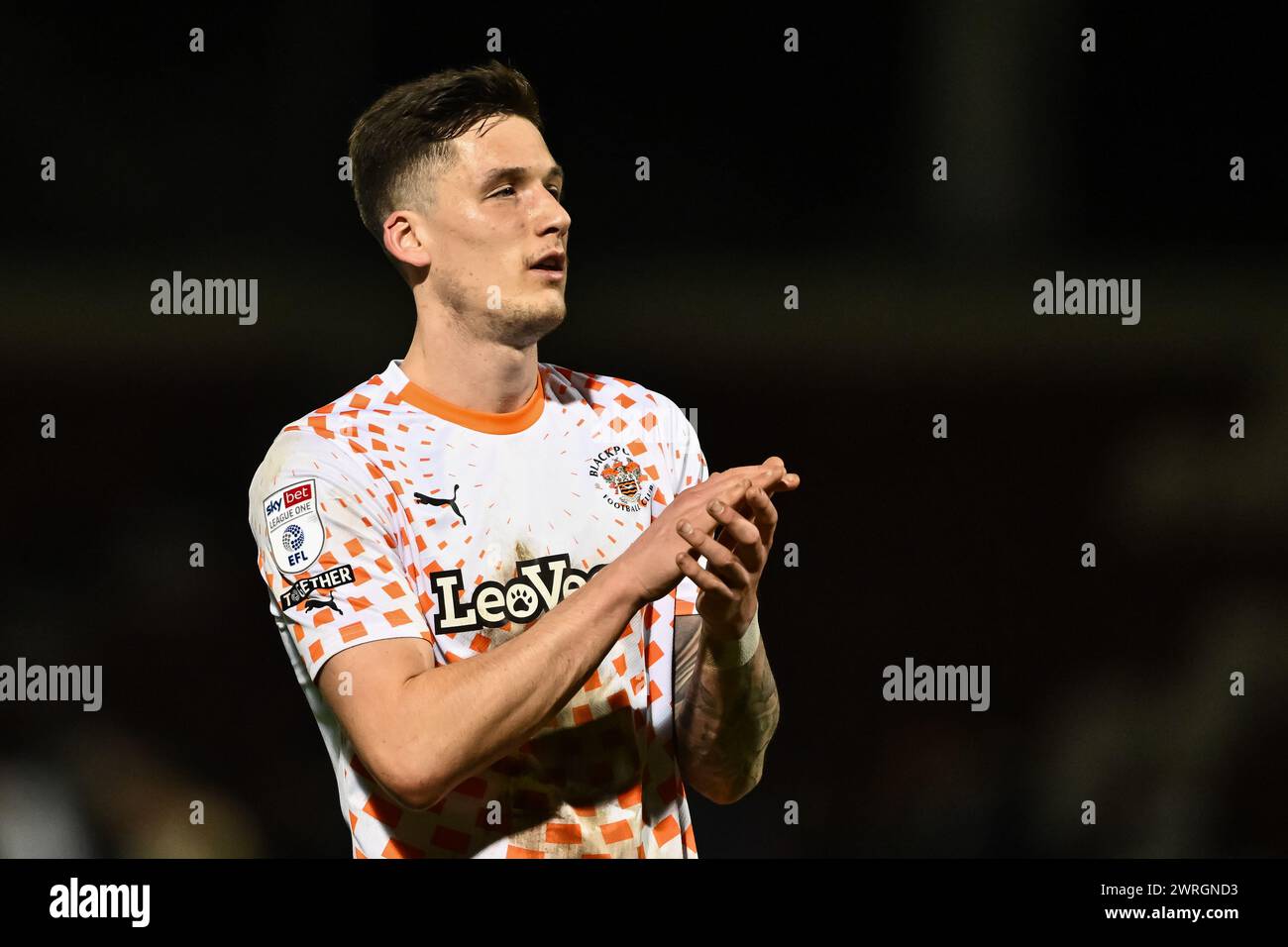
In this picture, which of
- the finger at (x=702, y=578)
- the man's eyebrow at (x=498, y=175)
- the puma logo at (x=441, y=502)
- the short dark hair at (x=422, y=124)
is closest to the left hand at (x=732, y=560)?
the finger at (x=702, y=578)

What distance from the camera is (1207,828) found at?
17.4ft

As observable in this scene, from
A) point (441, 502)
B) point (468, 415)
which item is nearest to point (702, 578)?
point (441, 502)

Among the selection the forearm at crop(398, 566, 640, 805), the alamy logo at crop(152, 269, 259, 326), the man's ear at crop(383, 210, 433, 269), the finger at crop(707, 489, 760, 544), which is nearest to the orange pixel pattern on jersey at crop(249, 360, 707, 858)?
the forearm at crop(398, 566, 640, 805)

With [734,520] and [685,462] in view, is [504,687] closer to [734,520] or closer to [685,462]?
[734,520]

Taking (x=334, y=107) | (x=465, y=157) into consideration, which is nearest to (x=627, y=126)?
(x=334, y=107)

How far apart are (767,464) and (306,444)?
94 cm

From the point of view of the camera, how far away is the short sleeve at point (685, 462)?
3.11 meters

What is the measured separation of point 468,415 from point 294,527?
17.5 inches

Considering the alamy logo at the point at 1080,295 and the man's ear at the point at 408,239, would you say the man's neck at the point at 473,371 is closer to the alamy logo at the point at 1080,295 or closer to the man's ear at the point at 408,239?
the man's ear at the point at 408,239

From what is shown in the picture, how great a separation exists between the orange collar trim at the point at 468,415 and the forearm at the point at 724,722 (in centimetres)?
59

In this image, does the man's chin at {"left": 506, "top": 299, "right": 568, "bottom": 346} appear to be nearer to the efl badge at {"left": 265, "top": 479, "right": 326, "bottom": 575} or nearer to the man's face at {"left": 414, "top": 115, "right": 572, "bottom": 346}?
the man's face at {"left": 414, "top": 115, "right": 572, "bottom": 346}

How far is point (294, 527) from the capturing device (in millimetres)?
2795

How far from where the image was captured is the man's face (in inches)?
119

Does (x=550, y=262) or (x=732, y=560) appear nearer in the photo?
(x=732, y=560)
